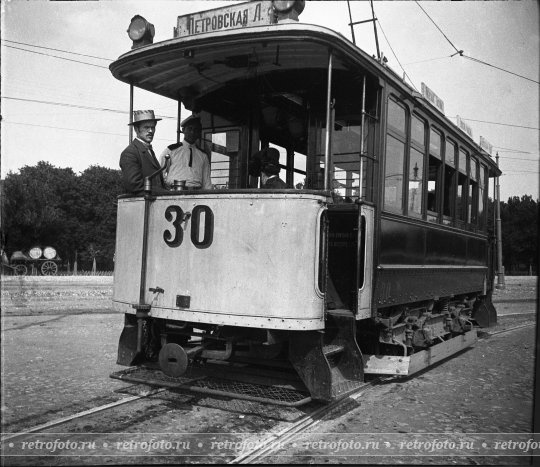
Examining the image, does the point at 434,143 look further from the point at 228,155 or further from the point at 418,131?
the point at 228,155

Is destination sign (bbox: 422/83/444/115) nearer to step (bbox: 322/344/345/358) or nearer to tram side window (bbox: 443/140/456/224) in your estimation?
tram side window (bbox: 443/140/456/224)

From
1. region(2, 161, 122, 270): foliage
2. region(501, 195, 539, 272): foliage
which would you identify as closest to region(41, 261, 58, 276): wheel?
region(2, 161, 122, 270): foliage

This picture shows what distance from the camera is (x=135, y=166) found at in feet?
17.6

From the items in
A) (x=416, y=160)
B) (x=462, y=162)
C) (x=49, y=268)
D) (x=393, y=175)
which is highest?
(x=462, y=162)

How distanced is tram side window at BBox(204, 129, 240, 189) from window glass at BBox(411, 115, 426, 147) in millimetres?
Result: 2161

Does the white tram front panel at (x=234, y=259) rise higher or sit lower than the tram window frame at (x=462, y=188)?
lower

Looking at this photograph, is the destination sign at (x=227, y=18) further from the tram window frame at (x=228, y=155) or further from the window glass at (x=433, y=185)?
the window glass at (x=433, y=185)

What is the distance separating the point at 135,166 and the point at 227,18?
5.39ft

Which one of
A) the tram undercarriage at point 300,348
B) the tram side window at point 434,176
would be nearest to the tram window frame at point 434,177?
the tram side window at point 434,176

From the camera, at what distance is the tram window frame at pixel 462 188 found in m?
8.73

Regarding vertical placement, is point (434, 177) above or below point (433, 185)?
above

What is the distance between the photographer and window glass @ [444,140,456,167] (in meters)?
8.02

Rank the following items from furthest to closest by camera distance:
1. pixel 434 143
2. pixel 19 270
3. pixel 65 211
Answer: pixel 65 211 < pixel 19 270 < pixel 434 143

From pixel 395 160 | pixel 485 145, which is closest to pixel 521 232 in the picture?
pixel 485 145
